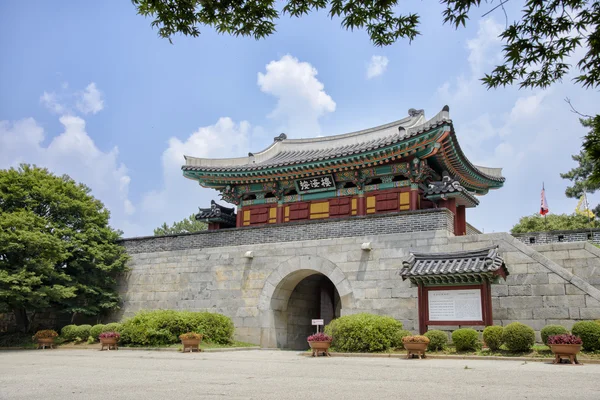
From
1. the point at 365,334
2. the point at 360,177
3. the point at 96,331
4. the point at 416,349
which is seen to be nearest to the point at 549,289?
the point at 416,349

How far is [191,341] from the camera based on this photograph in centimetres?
1562

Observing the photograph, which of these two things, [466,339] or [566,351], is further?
[466,339]

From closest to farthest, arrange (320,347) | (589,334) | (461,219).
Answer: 1. (589,334)
2. (320,347)
3. (461,219)

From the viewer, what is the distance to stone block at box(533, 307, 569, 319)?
14.4 metres

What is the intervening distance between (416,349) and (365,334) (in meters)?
1.83

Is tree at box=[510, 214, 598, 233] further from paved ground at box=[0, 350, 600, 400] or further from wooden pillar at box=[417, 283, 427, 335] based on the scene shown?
paved ground at box=[0, 350, 600, 400]

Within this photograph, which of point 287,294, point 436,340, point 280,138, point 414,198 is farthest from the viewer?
point 280,138

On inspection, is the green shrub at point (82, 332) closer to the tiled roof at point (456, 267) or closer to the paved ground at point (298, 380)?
the paved ground at point (298, 380)

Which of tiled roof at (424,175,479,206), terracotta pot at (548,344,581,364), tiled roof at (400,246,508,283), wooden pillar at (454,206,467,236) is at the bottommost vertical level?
terracotta pot at (548,344,581,364)

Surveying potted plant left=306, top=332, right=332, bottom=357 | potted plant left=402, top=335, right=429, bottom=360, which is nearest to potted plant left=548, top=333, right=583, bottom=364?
potted plant left=402, top=335, right=429, bottom=360

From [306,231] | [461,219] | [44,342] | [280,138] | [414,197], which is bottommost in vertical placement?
[44,342]

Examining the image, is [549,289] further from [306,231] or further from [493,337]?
[306,231]

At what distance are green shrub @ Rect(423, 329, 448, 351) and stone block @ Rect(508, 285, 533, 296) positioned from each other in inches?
112

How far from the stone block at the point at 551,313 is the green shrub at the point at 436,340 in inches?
117
